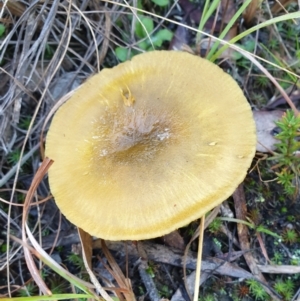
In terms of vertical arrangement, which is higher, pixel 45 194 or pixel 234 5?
pixel 234 5

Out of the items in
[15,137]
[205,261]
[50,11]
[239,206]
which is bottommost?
[205,261]

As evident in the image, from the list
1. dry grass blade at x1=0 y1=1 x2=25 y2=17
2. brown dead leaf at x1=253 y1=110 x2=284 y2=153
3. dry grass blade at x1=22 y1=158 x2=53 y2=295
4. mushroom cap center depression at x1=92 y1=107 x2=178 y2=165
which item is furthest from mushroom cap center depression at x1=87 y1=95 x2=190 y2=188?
dry grass blade at x1=0 y1=1 x2=25 y2=17

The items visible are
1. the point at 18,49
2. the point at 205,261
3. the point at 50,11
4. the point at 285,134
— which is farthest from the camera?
the point at 18,49

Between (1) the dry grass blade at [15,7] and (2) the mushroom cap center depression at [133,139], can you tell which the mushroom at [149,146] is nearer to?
(2) the mushroom cap center depression at [133,139]

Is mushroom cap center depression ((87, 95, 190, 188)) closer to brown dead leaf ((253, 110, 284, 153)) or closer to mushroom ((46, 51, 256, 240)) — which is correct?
mushroom ((46, 51, 256, 240))

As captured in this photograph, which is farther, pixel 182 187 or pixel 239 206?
pixel 239 206

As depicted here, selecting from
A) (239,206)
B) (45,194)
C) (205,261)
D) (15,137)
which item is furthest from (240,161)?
(15,137)

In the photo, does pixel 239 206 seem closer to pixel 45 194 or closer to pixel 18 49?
pixel 45 194
